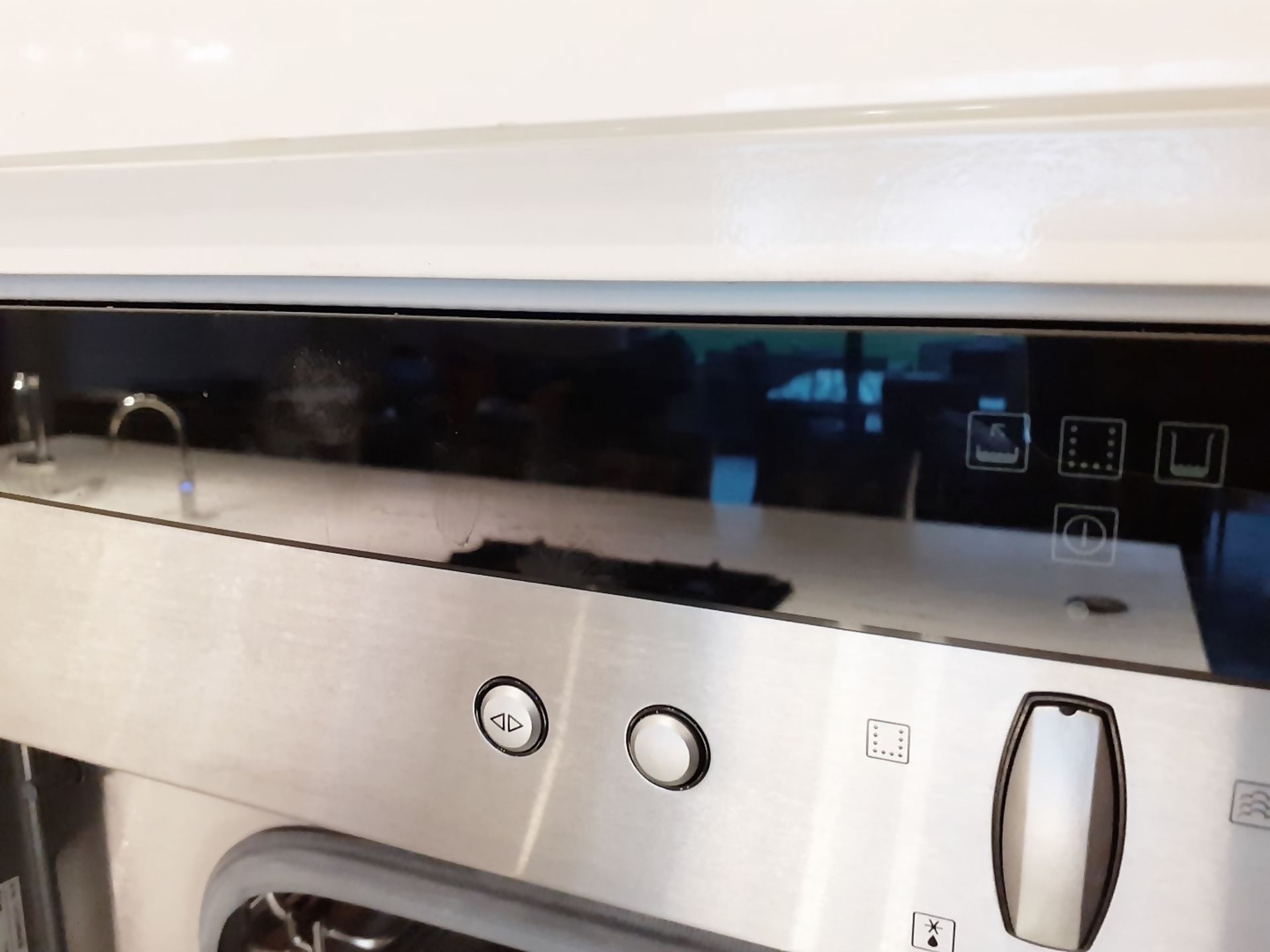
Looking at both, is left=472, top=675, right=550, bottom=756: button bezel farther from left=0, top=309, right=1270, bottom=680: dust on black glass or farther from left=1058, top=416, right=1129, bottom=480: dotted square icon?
left=1058, top=416, right=1129, bottom=480: dotted square icon

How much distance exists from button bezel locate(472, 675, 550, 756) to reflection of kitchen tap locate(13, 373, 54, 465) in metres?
0.29

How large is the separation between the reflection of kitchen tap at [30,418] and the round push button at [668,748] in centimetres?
37

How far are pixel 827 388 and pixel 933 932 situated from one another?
20 cm

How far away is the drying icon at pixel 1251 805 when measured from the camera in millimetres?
291

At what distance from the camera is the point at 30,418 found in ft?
1.66

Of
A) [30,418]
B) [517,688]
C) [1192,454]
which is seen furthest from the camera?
[30,418]

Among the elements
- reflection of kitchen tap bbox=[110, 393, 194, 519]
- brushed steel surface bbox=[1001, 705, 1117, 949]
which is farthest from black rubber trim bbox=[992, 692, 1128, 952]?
reflection of kitchen tap bbox=[110, 393, 194, 519]

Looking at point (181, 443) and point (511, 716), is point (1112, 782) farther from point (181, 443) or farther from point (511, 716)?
point (181, 443)

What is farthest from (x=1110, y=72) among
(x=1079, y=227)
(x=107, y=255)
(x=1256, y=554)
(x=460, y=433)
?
(x=107, y=255)

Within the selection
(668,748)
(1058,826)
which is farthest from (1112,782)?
(668,748)

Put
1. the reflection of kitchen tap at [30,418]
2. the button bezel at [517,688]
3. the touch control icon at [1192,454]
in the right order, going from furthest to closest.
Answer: the reflection of kitchen tap at [30,418]
the button bezel at [517,688]
the touch control icon at [1192,454]

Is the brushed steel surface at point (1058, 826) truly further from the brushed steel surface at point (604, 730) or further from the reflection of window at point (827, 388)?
the reflection of window at point (827, 388)

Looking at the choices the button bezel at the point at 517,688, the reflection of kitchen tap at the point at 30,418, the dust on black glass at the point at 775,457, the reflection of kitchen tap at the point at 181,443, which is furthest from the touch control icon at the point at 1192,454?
the reflection of kitchen tap at the point at 30,418

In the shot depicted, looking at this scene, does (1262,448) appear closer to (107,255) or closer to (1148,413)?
(1148,413)
